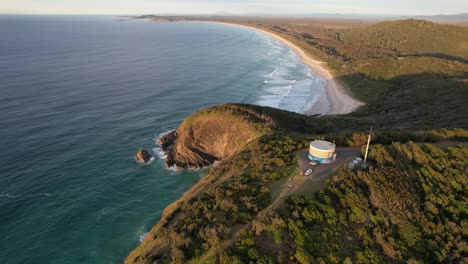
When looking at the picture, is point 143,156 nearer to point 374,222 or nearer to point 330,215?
point 330,215

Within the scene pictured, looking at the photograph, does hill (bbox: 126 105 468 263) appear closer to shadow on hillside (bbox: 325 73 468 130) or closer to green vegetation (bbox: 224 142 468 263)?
green vegetation (bbox: 224 142 468 263)

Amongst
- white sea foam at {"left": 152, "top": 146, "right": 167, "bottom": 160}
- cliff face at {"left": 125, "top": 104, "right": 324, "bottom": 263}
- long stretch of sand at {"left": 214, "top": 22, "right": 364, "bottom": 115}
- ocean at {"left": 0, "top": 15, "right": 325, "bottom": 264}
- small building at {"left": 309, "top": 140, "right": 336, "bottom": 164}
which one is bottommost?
long stretch of sand at {"left": 214, "top": 22, "right": 364, "bottom": 115}

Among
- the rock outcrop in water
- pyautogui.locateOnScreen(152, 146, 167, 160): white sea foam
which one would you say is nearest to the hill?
the rock outcrop in water

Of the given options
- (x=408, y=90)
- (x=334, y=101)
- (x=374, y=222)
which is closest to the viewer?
(x=374, y=222)

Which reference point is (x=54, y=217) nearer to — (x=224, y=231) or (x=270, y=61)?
(x=224, y=231)

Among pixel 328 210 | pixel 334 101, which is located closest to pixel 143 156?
pixel 328 210

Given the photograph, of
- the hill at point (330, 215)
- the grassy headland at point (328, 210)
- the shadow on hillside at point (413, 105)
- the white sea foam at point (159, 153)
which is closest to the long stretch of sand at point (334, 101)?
the shadow on hillside at point (413, 105)

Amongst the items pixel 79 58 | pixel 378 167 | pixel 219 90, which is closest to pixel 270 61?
pixel 219 90
